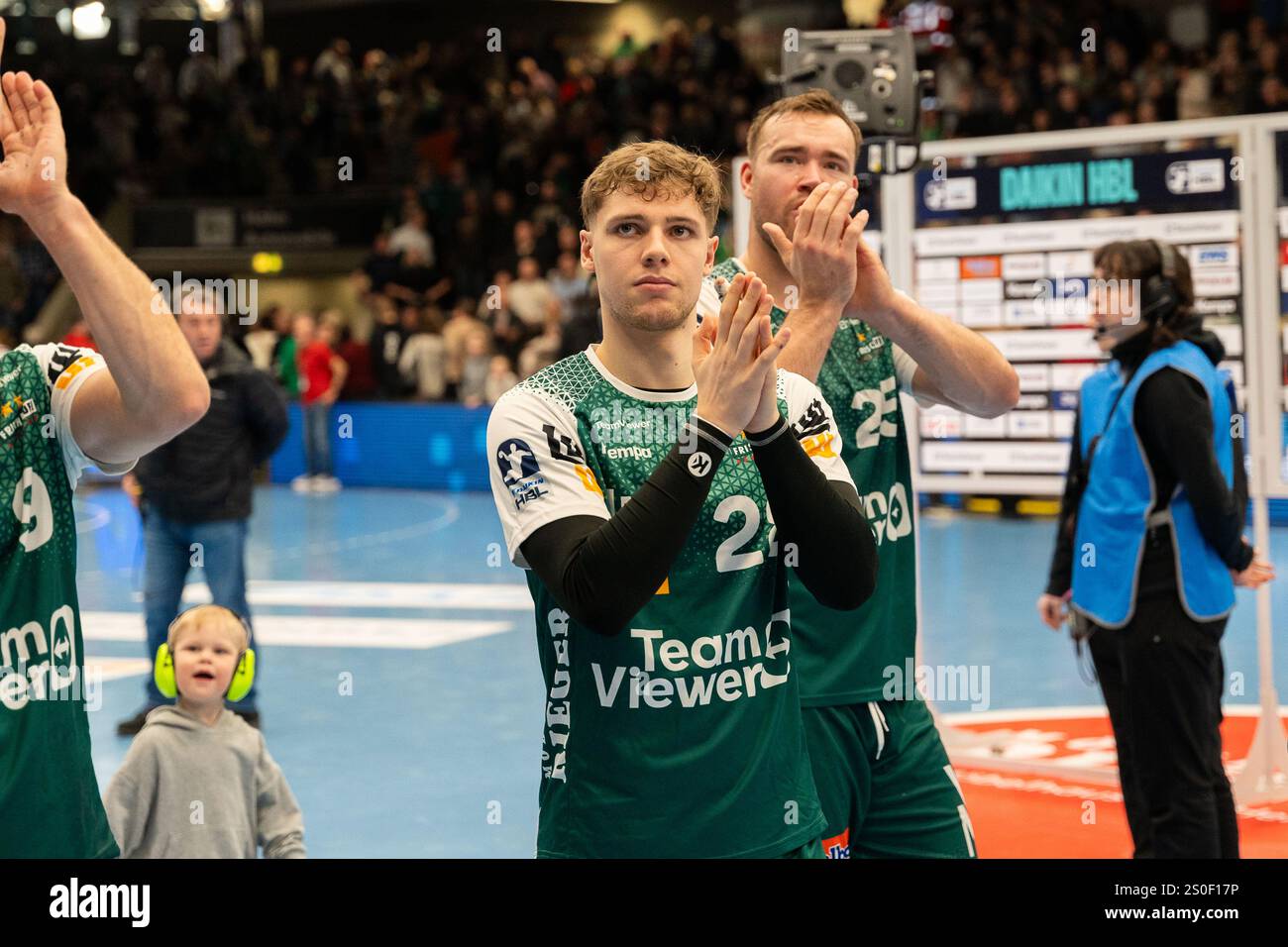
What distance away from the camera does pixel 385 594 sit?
41.5 feet

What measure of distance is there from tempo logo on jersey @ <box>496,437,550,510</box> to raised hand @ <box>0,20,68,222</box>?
2.90 feet

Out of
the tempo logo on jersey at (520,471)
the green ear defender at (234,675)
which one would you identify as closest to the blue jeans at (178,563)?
the green ear defender at (234,675)

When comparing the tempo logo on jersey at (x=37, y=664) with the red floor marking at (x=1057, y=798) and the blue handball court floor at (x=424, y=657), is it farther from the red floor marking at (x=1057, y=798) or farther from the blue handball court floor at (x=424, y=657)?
the red floor marking at (x=1057, y=798)

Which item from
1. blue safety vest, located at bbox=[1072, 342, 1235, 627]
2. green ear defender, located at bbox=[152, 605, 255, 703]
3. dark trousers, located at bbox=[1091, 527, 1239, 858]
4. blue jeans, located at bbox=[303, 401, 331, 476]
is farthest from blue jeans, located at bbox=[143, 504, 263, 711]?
blue jeans, located at bbox=[303, 401, 331, 476]

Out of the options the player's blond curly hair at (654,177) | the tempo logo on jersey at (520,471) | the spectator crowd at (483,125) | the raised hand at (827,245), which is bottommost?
the tempo logo on jersey at (520,471)

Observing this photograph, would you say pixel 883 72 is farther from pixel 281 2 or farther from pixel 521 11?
pixel 281 2

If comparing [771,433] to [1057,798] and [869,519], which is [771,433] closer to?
[869,519]

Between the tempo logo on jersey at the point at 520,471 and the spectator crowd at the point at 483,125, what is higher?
the spectator crowd at the point at 483,125

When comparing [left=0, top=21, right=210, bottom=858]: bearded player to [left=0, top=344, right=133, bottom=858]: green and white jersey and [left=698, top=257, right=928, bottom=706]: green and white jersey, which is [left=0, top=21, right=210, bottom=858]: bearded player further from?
[left=698, top=257, right=928, bottom=706]: green and white jersey

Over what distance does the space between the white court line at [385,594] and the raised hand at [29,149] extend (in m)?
9.16

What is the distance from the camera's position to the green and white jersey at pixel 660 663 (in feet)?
9.75

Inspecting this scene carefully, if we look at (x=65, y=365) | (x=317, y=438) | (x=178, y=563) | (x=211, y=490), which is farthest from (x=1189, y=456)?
(x=317, y=438)

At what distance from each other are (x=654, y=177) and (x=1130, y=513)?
2.84m
